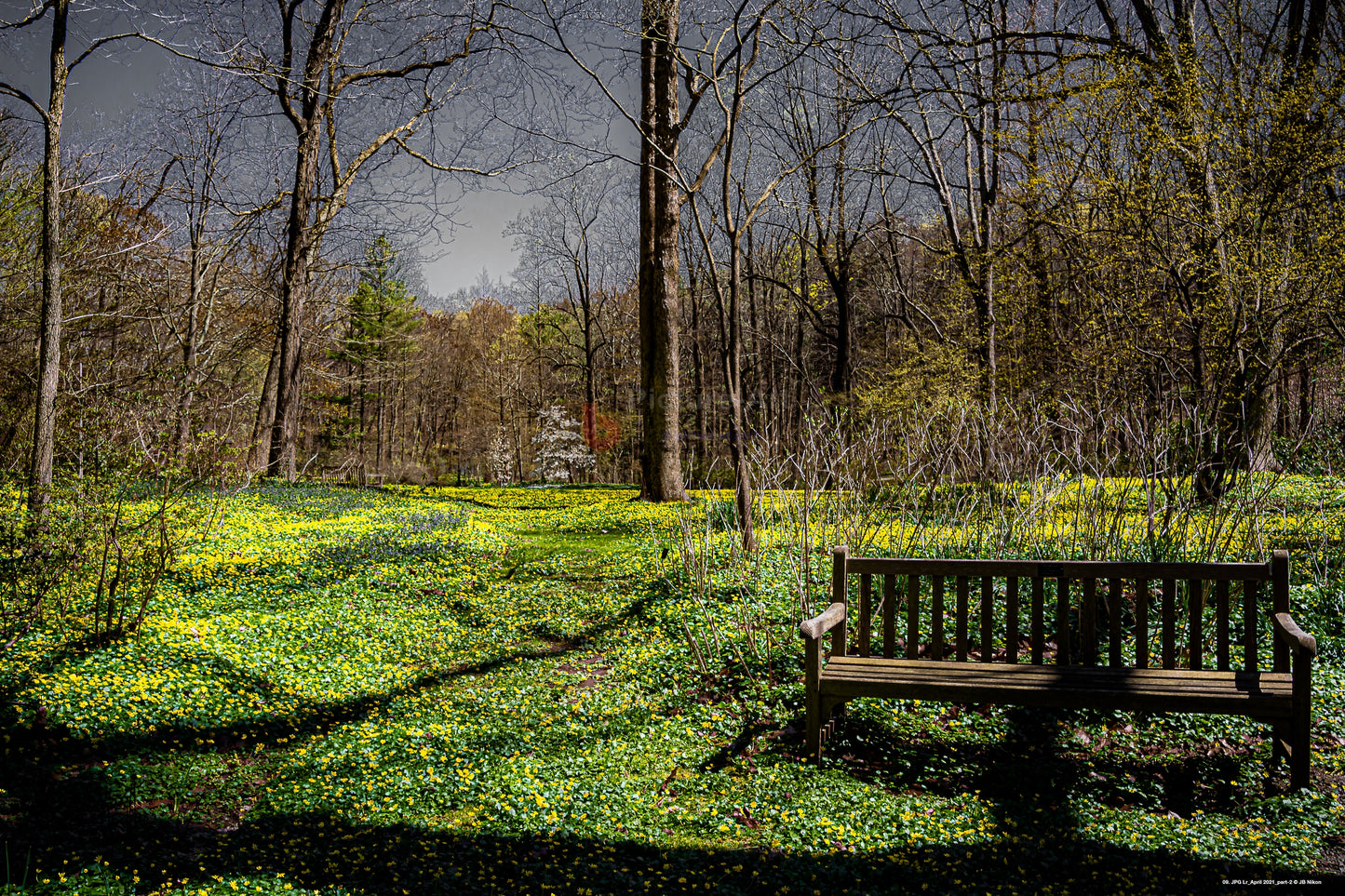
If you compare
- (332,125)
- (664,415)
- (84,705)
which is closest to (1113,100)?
(664,415)

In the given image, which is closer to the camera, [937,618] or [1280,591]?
[1280,591]

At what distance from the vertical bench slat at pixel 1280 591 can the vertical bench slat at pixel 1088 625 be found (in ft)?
2.72

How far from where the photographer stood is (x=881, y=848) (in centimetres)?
324

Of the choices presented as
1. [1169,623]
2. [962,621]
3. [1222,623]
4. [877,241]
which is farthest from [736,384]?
[877,241]

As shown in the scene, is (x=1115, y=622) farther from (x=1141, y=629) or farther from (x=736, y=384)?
(x=736, y=384)

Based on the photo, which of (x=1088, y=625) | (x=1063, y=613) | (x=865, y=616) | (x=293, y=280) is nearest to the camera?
(x=1063, y=613)

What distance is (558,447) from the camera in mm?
33031

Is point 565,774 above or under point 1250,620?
under

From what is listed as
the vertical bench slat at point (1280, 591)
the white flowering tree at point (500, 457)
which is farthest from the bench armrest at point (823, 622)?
the white flowering tree at point (500, 457)

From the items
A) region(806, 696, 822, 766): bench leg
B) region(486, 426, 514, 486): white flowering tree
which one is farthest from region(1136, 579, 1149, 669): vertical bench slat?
region(486, 426, 514, 486): white flowering tree

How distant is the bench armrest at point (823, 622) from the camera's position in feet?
12.6

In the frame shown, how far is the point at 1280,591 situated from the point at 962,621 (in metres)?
1.61

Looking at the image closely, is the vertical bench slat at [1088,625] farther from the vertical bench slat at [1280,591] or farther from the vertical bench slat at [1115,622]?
the vertical bench slat at [1280,591]

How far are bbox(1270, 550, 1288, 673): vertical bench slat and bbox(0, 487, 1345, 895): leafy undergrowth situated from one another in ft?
1.61
